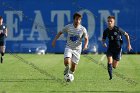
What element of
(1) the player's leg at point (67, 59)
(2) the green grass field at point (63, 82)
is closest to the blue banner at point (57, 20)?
(2) the green grass field at point (63, 82)

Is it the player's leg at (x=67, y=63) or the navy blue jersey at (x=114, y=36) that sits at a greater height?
the navy blue jersey at (x=114, y=36)

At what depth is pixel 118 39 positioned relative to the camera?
20.3 metres

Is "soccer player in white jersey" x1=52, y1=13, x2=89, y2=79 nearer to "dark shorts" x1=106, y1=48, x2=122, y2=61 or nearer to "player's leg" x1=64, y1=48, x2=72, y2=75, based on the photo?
"player's leg" x1=64, y1=48, x2=72, y2=75

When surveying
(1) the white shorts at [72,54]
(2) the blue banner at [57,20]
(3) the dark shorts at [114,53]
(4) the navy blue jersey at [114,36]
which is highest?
(4) the navy blue jersey at [114,36]

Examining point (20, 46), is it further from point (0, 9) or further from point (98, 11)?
point (98, 11)

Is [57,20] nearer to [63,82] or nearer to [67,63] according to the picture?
[63,82]

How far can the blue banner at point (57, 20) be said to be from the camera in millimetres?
41344

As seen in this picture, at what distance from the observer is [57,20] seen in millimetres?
41750

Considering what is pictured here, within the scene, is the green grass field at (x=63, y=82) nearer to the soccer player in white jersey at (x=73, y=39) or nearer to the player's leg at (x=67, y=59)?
the player's leg at (x=67, y=59)

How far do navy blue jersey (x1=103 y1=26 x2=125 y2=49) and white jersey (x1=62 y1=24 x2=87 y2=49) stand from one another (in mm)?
1439

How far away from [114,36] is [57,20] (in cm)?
2169

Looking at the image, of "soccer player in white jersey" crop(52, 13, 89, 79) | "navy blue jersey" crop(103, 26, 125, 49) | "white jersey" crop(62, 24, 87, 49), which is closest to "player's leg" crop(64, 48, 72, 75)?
"soccer player in white jersey" crop(52, 13, 89, 79)

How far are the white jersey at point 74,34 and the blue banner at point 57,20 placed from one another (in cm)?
2207

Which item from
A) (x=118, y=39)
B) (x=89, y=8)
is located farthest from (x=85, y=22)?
(x=118, y=39)
